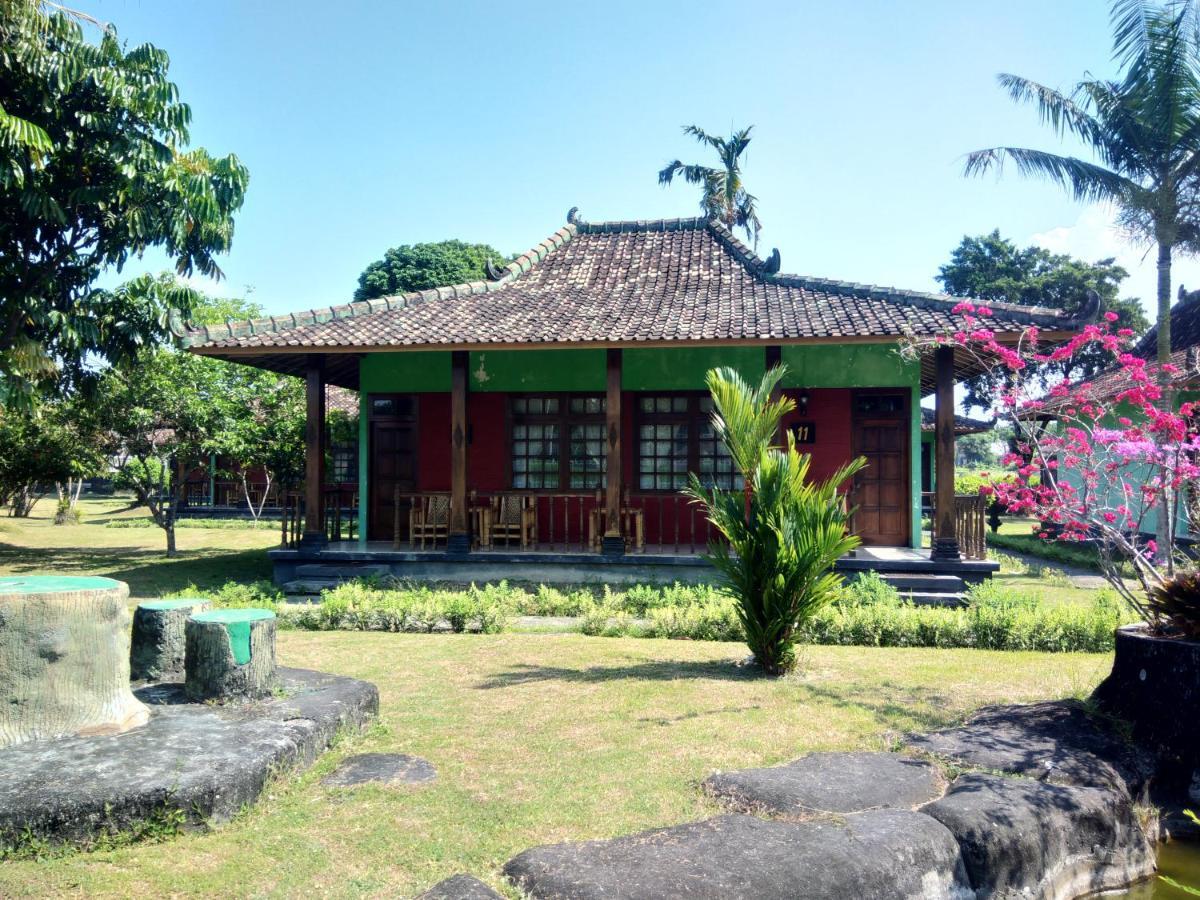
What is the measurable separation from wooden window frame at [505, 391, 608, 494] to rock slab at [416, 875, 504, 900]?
9.43 m

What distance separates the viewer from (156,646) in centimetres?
539

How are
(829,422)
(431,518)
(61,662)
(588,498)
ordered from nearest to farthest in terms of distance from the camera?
(61,662)
(431,518)
(829,422)
(588,498)

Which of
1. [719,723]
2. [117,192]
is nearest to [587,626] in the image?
[719,723]

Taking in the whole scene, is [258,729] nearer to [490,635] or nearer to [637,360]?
[490,635]

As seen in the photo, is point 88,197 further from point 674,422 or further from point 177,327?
point 674,422

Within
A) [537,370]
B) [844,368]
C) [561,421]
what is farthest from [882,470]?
[537,370]

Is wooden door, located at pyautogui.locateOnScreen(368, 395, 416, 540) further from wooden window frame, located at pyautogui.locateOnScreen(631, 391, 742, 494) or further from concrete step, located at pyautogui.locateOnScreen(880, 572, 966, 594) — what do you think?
concrete step, located at pyautogui.locateOnScreen(880, 572, 966, 594)

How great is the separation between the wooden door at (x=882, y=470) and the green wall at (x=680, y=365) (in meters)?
1.58

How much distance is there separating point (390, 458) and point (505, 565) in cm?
306

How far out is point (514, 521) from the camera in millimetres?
12148

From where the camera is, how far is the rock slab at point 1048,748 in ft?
15.1

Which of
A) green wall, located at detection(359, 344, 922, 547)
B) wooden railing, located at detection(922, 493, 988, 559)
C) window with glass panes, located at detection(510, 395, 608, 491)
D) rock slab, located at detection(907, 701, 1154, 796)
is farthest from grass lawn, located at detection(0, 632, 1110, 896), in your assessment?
green wall, located at detection(359, 344, 922, 547)

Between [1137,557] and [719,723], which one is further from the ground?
[1137,557]

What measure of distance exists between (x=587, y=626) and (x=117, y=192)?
930 centimetres
